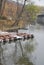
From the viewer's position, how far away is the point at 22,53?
1177cm

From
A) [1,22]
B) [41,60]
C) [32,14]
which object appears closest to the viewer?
[41,60]

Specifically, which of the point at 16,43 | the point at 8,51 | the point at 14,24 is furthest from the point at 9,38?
the point at 14,24

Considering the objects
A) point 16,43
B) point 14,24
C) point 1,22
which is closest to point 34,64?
point 16,43

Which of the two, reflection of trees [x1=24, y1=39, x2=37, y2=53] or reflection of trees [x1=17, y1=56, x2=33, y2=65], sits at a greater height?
reflection of trees [x1=17, y1=56, x2=33, y2=65]

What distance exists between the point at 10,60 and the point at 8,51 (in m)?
2.08

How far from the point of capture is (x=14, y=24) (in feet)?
83.8

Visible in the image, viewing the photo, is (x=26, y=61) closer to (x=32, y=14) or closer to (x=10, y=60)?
(x=10, y=60)

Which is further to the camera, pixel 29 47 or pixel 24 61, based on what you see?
pixel 29 47

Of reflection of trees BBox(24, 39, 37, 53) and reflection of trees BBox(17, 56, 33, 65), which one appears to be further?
reflection of trees BBox(24, 39, 37, 53)

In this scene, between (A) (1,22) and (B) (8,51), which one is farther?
(A) (1,22)

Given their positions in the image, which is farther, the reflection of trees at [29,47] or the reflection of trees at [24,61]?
the reflection of trees at [29,47]

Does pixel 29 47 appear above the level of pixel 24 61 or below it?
below

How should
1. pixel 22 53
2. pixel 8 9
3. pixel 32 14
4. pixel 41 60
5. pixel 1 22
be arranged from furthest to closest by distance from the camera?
1. pixel 32 14
2. pixel 8 9
3. pixel 1 22
4. pixel 22 53
5. pixel 41 60

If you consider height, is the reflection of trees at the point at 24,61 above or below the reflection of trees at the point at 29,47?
above
